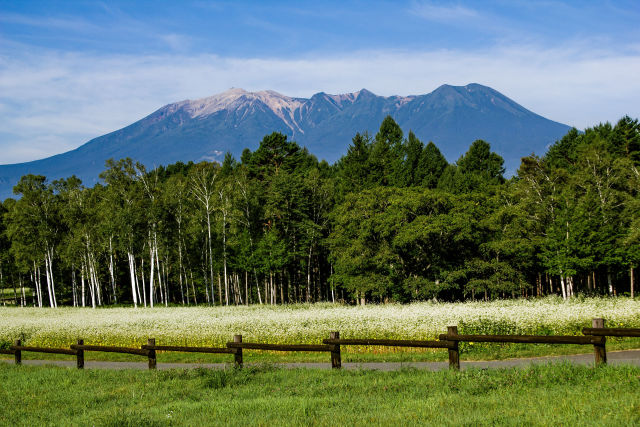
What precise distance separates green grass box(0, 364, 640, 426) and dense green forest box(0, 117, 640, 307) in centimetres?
3256

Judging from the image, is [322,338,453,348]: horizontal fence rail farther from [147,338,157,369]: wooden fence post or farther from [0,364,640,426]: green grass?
[147,338,157,369]: wooden fence post

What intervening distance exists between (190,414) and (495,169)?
76.2 meters

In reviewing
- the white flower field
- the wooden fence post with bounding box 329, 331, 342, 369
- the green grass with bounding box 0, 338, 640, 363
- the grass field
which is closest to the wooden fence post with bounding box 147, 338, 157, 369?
the green grass with bounding box 0, 338, 640, 363

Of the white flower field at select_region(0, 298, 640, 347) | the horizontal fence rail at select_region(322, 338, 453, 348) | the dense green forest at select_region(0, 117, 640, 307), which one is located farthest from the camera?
the dense green forest at select_region(0, 117, 640, 307)

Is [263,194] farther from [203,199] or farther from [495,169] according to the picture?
[495,169]

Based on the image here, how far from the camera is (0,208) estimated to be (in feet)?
257

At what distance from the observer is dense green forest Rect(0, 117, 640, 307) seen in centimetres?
4638

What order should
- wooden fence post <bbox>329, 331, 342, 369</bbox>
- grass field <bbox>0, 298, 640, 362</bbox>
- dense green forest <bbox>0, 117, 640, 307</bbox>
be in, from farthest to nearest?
dense green forest <bbox>0, 117, 640, 307</bbox>, grass field <bbox>0, 298, 640, 362</bbox>, wooden fence post <bbox>329, 331, 342, 369</bbox>

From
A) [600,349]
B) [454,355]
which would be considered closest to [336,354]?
[454,355]

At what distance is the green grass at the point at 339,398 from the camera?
29.0 ft

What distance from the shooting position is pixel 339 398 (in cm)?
1101

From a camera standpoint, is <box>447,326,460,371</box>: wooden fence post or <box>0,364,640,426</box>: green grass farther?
<box>447,326,460,371</box>: wooden fence post

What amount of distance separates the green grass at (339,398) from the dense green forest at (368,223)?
107 feet

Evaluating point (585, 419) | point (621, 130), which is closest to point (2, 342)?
point (585, 419)
